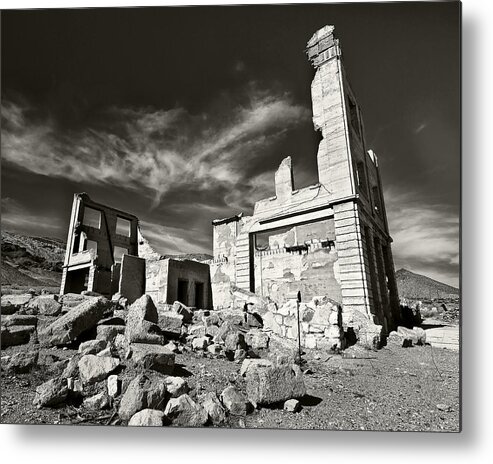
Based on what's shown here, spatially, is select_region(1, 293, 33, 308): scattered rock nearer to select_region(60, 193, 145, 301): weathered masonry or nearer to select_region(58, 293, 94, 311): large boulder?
select_region(58, 293, 94, 311): large boulder

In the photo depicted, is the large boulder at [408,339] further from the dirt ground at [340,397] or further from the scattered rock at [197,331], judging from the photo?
the scattered rock at [197,331]

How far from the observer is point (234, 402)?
348 cm

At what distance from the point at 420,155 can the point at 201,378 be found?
420 centimetres

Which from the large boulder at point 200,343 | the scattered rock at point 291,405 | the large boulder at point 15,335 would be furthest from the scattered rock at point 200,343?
the large boulder at point 15,335

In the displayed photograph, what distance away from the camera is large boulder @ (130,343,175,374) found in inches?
145

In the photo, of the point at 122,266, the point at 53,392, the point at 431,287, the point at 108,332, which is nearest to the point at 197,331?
the point at 108,332

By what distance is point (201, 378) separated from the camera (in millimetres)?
3822

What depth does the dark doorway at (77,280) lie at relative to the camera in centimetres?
1238

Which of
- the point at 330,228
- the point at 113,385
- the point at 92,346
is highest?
the point at 330,228

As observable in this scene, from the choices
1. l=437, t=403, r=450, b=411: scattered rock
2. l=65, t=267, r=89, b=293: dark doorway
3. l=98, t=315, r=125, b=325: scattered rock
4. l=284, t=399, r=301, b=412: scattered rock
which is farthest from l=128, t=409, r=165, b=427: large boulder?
l=65, t=267, r=89, b=293: dark doorway

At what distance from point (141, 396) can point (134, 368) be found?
1.25 ft

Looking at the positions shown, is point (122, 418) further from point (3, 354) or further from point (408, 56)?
point (408, 56)

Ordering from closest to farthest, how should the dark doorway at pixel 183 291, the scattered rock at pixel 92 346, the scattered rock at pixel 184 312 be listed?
the scattered rock at pixel 92 346 → the scattered rock at pixel 184 312 → the dark doorway at pixel 183 291

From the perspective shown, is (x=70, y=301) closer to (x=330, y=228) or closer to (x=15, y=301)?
(x=15, y=301)
